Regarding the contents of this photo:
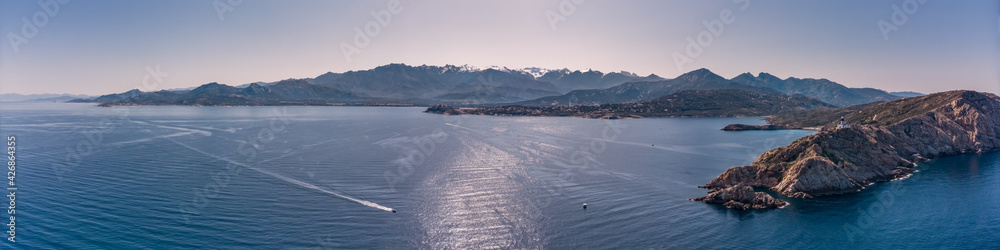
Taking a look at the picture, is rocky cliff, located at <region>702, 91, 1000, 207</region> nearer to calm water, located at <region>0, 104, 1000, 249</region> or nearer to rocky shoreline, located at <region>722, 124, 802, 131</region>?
calm water, located at <region>0, 104, 1000, 249</region>

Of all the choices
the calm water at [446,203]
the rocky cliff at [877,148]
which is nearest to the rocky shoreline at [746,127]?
the rocky cliff at [877,148]

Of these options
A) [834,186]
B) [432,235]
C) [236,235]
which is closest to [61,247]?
[236,235]

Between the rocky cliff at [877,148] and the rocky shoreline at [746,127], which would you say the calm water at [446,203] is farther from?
the rocky shoreline at [746,127]

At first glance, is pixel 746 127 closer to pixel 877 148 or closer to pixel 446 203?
pixel 877 148

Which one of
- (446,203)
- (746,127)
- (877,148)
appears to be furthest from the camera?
(746,127)

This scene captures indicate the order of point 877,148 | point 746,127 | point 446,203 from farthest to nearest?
point 746,127 < point 877,148 < point 446,203

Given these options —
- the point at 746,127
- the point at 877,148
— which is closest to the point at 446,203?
the point at 877,148

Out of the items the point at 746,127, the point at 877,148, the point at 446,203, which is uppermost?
the point at 746,127
